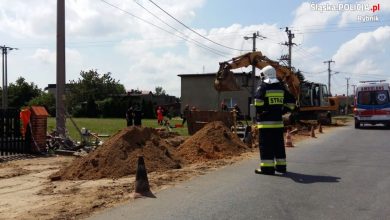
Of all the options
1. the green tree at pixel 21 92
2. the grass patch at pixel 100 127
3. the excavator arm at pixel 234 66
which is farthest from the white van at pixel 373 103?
the green tree at pixel 21 92

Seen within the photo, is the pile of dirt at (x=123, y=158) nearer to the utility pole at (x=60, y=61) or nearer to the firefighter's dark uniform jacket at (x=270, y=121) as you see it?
the firefighter's dark uniform jacket at (x=270, y=121)

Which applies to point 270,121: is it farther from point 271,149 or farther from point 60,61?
point 60,61

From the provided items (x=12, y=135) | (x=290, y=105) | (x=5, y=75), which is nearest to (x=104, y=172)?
(x=290, y=105)

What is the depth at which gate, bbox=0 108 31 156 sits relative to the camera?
1468cm

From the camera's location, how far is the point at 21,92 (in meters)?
99.7

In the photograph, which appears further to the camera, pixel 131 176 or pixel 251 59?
pixel 251 59

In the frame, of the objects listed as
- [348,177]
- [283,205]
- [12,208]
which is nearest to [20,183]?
[12,208]

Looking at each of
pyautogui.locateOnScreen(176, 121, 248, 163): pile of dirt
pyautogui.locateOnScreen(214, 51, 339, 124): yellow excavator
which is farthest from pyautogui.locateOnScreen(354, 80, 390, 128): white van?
pyautogui.locateOnScreen(176, 121, 248, 163): pile of dirt

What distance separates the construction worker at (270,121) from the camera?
10.1 metres

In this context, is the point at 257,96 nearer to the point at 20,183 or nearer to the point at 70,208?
the point at 70,208

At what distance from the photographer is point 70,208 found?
294 inches

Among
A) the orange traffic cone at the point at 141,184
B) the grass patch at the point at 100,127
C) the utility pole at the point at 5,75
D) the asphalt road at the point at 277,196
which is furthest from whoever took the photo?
the utility pole at the point at 5,75

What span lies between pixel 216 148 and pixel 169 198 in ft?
22.4

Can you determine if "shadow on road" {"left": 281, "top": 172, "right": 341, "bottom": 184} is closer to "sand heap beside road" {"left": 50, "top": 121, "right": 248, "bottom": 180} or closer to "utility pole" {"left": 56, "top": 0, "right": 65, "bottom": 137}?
"sand heap beside road" {"left": 50, "top": 121, "right": 248, "bottom": 180}
